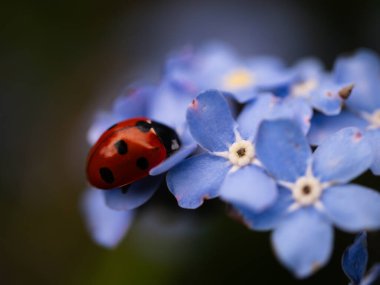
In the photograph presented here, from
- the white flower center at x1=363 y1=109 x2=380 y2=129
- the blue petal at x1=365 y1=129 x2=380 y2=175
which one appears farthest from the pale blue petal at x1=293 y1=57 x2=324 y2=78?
the blue petal at x1=365 y1=129 x2=380 y2=175

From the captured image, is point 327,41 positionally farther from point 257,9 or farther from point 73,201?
point 73,201

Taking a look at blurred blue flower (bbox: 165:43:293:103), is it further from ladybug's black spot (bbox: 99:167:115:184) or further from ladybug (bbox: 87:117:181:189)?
ladybug's black spot (bbox: 99:167:115:184)

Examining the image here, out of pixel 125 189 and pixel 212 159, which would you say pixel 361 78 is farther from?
pixel 125 189

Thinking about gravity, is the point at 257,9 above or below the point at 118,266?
above

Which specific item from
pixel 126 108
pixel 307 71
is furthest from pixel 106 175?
pixel 307 71

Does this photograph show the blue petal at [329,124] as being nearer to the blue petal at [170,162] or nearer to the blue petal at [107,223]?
the blue petal at [170,162]

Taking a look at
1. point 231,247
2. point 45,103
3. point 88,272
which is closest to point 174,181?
point 231,247
